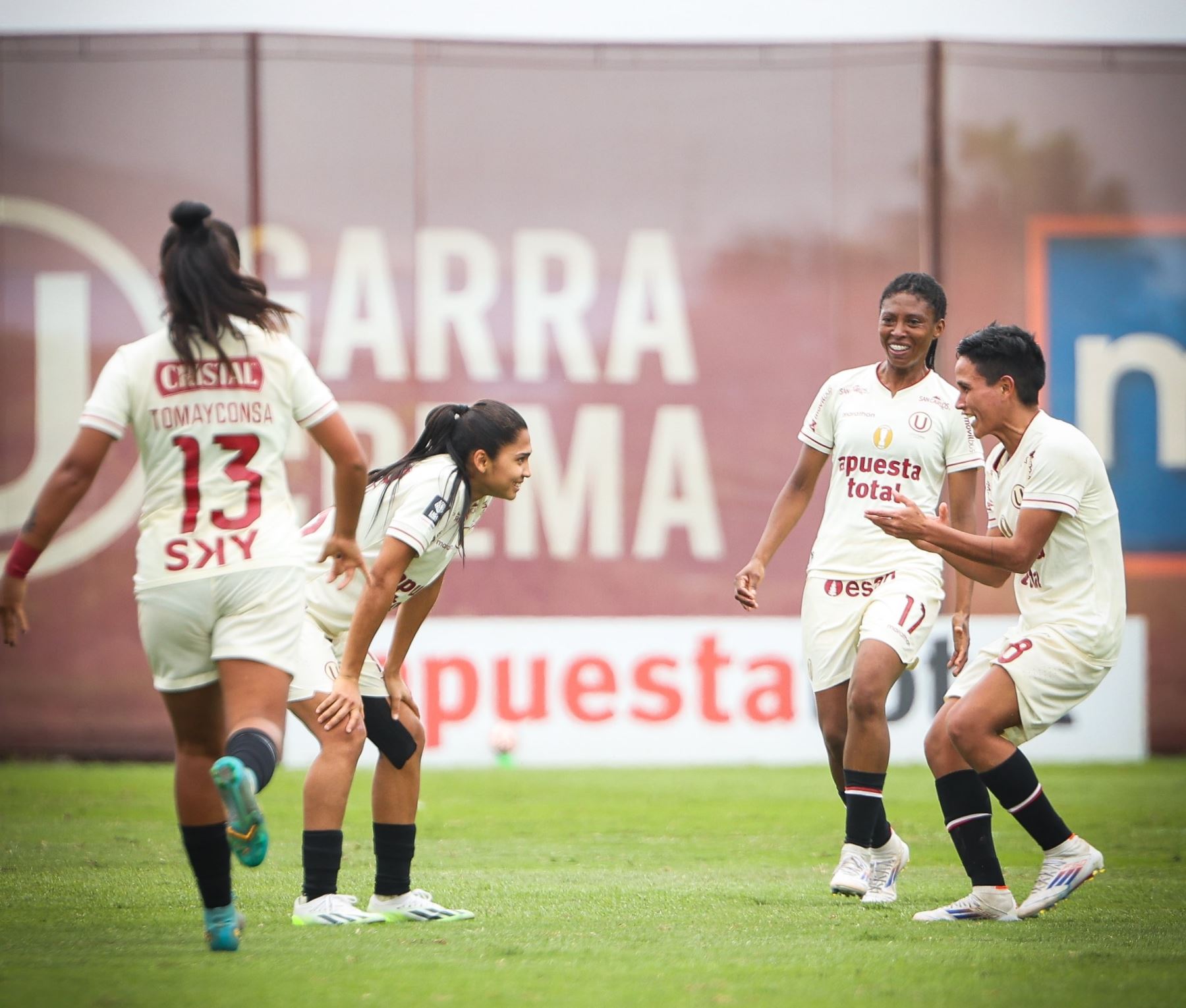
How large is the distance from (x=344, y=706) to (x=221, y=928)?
2.60 ft

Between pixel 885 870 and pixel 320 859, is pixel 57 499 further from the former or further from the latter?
pixel 885 870

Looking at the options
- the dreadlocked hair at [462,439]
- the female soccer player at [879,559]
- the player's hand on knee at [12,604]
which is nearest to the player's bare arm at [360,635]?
the dreadlocked hair at [462,439]

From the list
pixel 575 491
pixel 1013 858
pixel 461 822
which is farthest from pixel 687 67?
pixel 1013 858

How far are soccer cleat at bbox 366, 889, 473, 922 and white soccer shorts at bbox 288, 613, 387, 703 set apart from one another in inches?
29.2

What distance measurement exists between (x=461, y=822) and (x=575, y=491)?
227 inches

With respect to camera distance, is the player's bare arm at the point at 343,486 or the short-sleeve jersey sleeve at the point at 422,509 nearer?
the player's bare arm at the point at 343,486

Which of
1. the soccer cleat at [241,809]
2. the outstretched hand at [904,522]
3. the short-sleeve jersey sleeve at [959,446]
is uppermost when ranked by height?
the short-sleeve jersey sleeve at [959,446]

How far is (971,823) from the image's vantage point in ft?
19.5

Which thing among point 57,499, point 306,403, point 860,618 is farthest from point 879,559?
point 57,499

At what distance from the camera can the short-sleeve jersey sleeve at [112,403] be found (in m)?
4.57

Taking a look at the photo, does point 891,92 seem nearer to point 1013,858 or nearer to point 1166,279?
point 1166,279

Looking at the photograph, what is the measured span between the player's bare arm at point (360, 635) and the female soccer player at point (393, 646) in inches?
3.3

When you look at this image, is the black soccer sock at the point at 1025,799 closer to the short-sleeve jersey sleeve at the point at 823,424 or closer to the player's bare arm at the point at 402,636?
the short-sleeve jersey sleeve at the point at 823,424

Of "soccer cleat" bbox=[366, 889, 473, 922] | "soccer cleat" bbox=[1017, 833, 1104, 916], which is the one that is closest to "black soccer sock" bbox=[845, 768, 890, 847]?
"soccer cleat" bbox=[1017, 833, 1104, 916]
